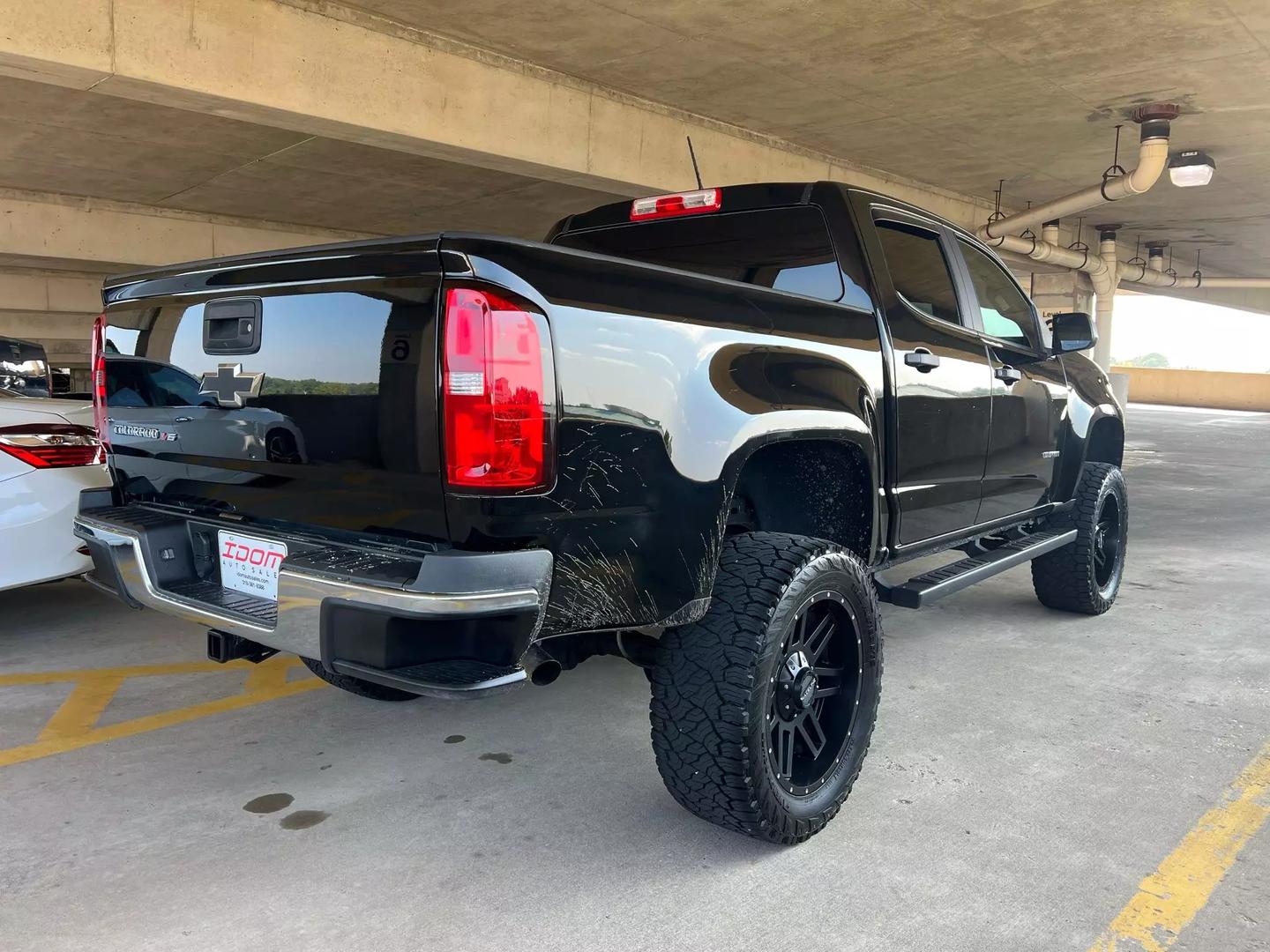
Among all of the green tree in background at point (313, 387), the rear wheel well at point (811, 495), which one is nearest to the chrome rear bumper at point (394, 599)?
the green tree in background at point (313, 387)

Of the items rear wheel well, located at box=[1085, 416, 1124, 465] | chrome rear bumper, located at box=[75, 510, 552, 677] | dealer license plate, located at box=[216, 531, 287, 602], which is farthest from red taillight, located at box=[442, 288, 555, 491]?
rear wheel well, located at box=[1085, 416, 1124, 465]

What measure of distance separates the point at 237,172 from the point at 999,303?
11259mm

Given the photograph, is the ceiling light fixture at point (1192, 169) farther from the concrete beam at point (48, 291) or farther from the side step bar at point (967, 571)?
the concrete beam at point (48, 291)

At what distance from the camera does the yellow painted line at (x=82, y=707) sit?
359 centimetres

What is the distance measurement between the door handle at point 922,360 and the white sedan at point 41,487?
345cm

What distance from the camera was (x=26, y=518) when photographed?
4.34m

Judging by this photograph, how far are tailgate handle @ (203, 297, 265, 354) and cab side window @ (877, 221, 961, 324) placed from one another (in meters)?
2.13

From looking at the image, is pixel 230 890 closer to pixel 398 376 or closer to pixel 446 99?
pixel 398 376

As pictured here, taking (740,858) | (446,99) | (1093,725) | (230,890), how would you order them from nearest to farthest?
(230,890), (740,858), (1093,725), (446,99)

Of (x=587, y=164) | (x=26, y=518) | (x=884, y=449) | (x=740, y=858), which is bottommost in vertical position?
(x=740, y=858)

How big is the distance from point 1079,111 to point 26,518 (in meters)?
10.7

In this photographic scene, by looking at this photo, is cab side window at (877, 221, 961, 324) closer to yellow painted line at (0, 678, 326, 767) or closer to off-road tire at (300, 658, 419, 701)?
off-road tire at (300, 658, 419, 701)

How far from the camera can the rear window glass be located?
3.50 metres

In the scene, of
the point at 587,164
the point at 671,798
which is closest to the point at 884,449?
the point at 671,798
